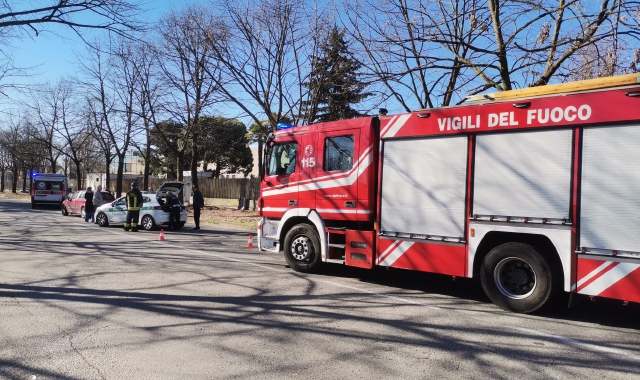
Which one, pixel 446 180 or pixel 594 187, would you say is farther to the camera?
pixel 446 180

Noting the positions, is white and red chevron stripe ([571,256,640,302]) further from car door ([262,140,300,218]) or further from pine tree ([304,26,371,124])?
pine tree ([304,26,371,124])

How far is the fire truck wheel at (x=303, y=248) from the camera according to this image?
923cm

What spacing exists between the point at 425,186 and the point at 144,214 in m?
13.6

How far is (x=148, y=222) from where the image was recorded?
1836cm

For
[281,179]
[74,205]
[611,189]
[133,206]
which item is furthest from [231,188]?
[611,189]

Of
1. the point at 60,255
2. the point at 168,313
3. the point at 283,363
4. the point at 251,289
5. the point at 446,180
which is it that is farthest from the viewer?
the point at 60,255

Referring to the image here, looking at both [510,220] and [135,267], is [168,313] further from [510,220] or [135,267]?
[510,220]

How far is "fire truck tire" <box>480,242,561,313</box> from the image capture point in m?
6.30

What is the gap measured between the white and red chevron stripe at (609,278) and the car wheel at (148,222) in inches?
610

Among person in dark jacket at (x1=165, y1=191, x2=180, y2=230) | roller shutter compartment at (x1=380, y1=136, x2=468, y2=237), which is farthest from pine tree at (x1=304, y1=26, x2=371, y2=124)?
roller shutter compartment at (x1=380, y1=136, x2=468, y2=237)

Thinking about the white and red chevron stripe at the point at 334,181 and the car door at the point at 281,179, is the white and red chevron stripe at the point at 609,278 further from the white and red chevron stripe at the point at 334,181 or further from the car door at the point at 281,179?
the car door at the point at 281,179

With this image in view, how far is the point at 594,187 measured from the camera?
235 inches

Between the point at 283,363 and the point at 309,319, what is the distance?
1.53 meters

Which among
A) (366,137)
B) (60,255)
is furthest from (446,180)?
(60,255)
